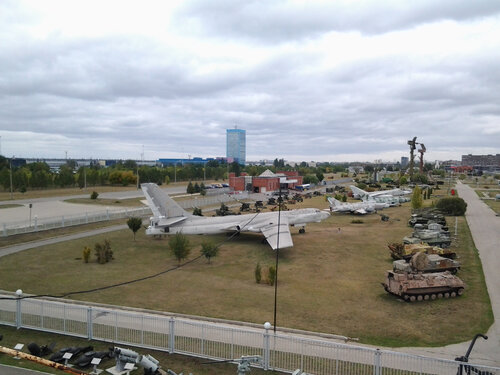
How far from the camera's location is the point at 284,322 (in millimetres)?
16422

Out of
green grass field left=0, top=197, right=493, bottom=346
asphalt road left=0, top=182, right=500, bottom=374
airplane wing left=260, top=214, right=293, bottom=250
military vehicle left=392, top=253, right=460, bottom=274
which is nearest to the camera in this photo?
asphalt road left=0, top=182, right=500, bottom=374

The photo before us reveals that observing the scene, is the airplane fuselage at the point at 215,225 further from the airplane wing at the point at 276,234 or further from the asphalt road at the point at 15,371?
the asphalt road at the point at 15,371

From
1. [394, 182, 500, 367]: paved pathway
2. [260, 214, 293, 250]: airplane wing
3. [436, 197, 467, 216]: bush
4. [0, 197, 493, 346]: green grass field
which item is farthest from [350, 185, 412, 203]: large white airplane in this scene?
Result: [260, 214, 293, 250]: airplane wing

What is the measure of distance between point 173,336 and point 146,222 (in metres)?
33.2

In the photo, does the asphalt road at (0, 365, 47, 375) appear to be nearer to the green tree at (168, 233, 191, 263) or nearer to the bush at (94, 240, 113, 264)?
the green tree at (168, 233, 191, 263)


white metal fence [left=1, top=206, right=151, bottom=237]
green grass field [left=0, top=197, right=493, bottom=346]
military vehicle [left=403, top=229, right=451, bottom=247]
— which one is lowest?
green grass field [left=0, top=197, right=493, bottom=346]

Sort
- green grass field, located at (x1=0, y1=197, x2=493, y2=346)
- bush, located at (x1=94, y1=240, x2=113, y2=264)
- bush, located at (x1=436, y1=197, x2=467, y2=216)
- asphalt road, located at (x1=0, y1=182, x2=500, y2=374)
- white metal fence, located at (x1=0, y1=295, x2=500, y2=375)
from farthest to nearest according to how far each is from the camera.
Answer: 1. bush, located at (x1=436, y1=197, x2=467, y2=216)
2. bush, located at (x1=94, y1=240, x2=113, y2=264)
3. green grass field, located at (x1=0, y1=197, x2=493, y2=346)
4. asphalt road, located at (x1=0, y1=182, x2=500, y2=374)
5. white metal fence, located at (x1=0, y1=295, x2=500, y2=375)

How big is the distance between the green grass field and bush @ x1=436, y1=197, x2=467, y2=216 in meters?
17.2

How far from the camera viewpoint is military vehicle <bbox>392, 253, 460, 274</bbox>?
72.5 feet

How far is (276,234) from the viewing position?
97.9 ft

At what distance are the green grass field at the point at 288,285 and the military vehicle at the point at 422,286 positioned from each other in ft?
1.50

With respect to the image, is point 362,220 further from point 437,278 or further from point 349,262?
point 437,278

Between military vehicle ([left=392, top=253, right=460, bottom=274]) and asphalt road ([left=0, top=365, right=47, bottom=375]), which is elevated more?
military vehicle ([left=392, top=253, right=460, bottom=274])

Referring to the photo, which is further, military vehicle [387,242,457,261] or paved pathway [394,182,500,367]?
military vehicle [387,242,457,261]
